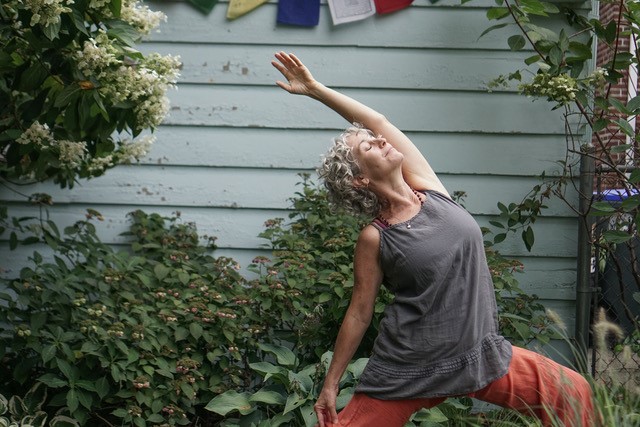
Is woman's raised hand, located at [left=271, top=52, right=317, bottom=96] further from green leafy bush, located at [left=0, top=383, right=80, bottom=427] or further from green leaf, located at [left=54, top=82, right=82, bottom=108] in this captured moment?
green leafy bush, located at [left=0, top=383, right=80, bottom=427]

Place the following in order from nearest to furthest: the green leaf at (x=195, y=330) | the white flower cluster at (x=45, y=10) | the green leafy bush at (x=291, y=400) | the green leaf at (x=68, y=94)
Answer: the white flower cluster at (x=45, y=10)
the green leaf at (x=68, y=94)
the green leafy bush at (x=291, y=400)
the green leaf at (x=195, y=330)

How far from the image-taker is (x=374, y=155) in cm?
322

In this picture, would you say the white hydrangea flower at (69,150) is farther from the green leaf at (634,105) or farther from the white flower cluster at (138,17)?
the green leaf at (634,105)

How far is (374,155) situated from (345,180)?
0.13m

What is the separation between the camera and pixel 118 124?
4039mm

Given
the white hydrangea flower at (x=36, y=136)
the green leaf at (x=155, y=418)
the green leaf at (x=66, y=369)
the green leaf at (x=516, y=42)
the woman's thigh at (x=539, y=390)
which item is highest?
the green leaf at (x=516, y=42)

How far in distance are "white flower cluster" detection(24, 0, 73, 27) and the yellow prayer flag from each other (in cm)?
193

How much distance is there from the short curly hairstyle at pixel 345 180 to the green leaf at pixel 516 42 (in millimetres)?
1899

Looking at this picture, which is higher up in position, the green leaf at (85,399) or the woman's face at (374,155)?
the woman's face at (374,155)

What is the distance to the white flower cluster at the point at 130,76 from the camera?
362cm

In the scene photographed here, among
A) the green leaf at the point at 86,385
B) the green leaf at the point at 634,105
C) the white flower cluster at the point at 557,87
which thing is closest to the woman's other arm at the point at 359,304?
the green leaf at the point at 86,385

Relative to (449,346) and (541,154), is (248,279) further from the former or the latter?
(449,346)

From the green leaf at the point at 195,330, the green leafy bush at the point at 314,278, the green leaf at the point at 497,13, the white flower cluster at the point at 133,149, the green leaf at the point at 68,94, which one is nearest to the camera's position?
the green leaf at the point at 68,94

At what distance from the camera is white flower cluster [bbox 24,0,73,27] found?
3.34 meters
